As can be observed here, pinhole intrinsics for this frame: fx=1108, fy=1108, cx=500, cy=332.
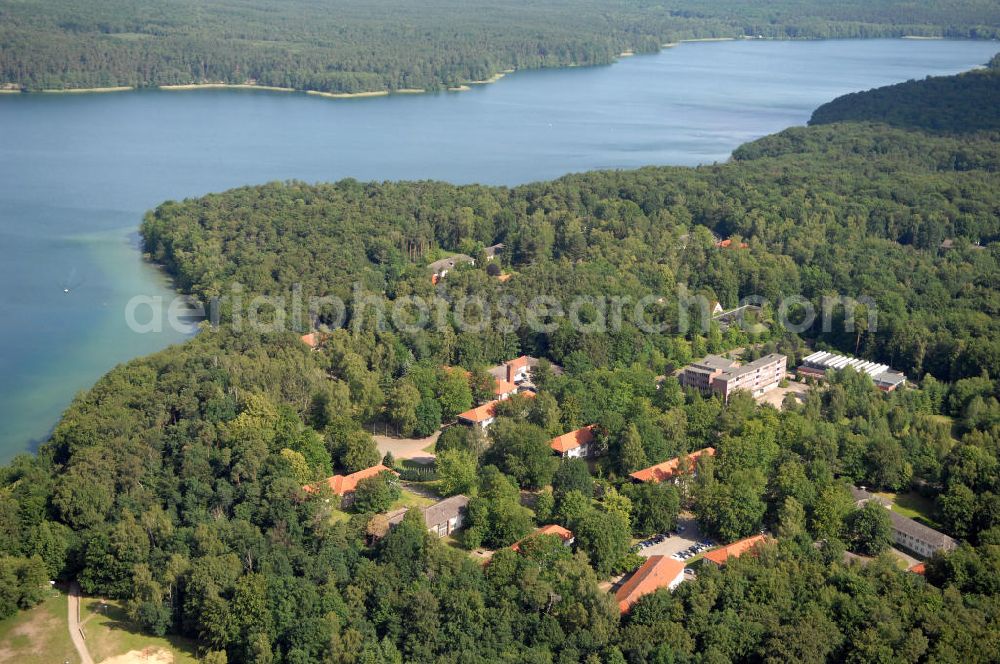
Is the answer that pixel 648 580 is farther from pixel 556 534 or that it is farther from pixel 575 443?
pixel 575 443

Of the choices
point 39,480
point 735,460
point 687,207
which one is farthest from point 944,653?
point 687,207

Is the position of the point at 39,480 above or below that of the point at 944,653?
above

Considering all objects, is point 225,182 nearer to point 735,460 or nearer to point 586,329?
point 586,329

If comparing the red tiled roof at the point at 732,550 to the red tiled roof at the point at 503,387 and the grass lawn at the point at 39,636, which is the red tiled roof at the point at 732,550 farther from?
the grass lawn at the point at 39,636

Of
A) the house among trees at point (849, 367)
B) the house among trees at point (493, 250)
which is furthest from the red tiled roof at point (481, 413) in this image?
the house among trees at point (493, 250)

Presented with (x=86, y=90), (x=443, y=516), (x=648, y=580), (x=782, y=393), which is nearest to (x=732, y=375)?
(x=782, y=393)
